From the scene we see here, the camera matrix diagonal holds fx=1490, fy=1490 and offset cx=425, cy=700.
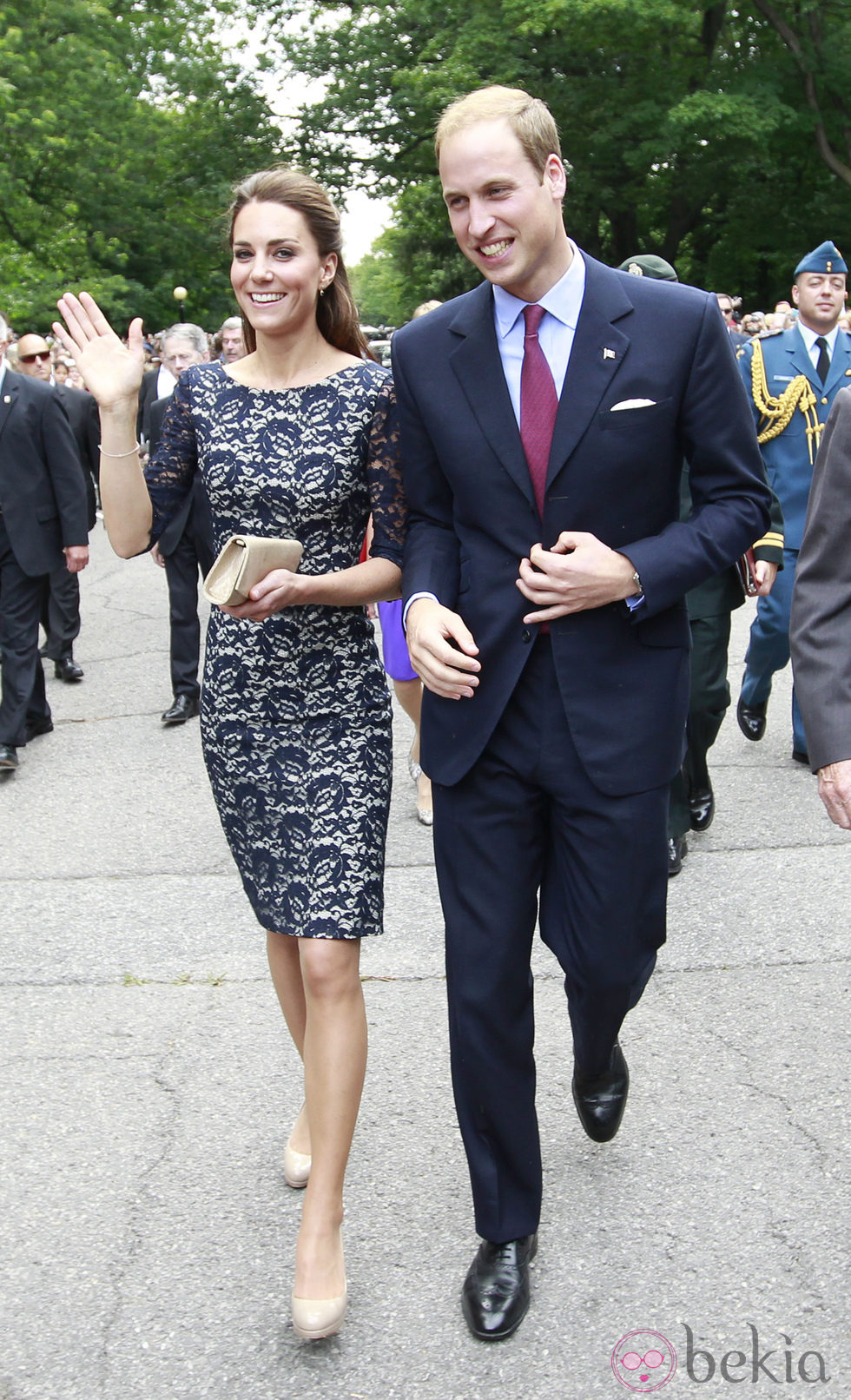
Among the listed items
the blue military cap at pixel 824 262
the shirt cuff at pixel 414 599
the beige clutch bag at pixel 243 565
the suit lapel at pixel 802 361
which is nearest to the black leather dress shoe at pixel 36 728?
the suit lapel at pixel 802 361

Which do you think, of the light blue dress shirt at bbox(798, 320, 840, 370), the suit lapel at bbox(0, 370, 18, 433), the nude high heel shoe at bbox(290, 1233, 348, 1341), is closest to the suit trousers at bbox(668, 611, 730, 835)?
the light blue dress shirt at bbox(798, 320, 840, 370)

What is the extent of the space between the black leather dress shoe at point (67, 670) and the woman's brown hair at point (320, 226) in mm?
6655

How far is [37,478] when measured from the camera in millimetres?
8086

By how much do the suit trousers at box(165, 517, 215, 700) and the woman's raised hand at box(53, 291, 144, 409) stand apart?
17.3 feet

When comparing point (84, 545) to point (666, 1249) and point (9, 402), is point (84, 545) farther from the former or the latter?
point (666, 1249)

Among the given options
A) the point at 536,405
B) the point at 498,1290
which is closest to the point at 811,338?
the point at 536,405

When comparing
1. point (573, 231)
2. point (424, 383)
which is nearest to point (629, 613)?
point (424, 383)

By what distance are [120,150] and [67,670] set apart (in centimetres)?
2473

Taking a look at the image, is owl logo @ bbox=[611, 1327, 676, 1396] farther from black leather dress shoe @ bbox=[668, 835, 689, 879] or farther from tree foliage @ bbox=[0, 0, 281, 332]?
tree foliage @ bbox=[0, 0, 281, 332]

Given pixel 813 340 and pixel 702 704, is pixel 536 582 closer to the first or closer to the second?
pixel 702 704

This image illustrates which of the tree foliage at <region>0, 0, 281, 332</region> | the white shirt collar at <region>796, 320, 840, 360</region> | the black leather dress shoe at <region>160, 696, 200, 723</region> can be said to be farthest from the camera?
the tree foliage at <region>0, 0, 281, 332</region>

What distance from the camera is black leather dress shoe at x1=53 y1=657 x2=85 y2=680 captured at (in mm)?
9805

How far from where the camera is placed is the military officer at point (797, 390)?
6.85m

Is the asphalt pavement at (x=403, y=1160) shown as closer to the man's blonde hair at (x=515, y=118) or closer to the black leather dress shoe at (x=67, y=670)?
the man's blonde hair at (x=515, y=118)
